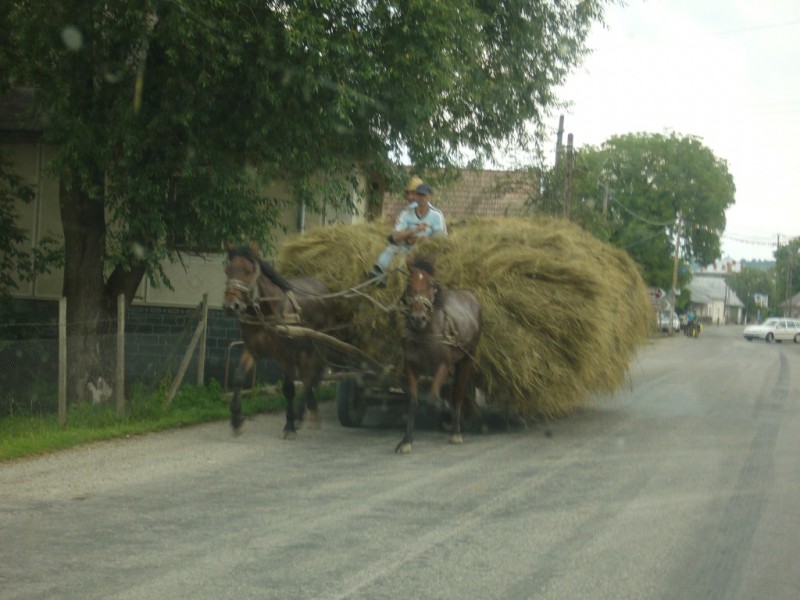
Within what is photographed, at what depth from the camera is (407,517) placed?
7301mm

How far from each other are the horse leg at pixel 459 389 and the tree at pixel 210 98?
340 centimetres

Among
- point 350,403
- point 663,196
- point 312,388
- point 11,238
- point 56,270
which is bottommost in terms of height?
point 350,403

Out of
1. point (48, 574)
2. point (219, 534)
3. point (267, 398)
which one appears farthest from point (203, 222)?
point (48, 574)

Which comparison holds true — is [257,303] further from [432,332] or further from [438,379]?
[438,379]

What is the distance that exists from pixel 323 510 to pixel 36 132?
12534 millimetres

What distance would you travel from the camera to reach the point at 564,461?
990 cm

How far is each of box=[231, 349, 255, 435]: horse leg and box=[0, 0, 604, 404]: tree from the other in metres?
2.83

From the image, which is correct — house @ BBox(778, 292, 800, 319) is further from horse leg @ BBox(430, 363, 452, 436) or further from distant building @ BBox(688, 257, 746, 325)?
horse leg @ BBox(430, 363, 452, 436)

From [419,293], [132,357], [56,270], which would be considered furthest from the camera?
[56,270]

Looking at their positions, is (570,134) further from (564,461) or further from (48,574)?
(48,574)

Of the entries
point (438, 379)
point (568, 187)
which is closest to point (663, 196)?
point (568, 187)

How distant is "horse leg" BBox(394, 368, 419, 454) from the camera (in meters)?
10.2

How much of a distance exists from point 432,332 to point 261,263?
6.42 ft

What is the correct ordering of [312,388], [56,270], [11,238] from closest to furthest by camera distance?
[312,388]
[11,238]
[56,270]
